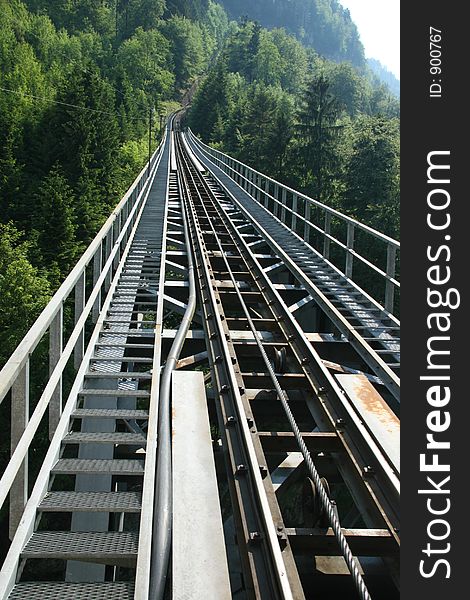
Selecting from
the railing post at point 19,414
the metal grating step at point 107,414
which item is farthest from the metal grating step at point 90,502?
the metal grating step at point 107,414

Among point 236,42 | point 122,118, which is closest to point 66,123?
point 122,118

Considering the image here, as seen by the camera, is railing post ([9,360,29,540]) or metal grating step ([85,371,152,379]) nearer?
railing post ([9,360,29,540])

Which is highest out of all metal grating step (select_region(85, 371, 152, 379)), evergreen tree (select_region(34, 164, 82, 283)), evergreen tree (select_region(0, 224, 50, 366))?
metal grating step (select_region(85, 371, 152, 379))

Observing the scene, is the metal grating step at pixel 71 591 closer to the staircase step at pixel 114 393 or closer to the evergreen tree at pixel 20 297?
the staircase step at pixel 114 393

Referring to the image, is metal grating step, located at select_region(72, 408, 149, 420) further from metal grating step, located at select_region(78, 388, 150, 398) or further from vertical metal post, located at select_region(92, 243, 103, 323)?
vertical metal post, located at select_region(92, 243, 103, 323)

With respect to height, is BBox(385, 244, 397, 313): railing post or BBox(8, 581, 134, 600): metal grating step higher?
BBox(385, 244, 397, 313): railing post

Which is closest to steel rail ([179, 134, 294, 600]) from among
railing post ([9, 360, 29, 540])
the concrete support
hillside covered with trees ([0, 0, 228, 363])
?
the concrete support
